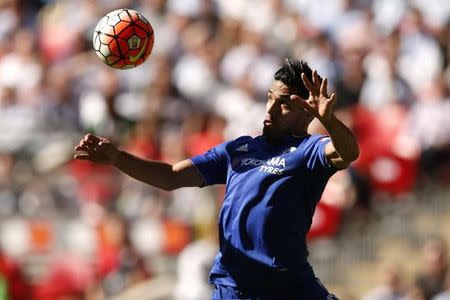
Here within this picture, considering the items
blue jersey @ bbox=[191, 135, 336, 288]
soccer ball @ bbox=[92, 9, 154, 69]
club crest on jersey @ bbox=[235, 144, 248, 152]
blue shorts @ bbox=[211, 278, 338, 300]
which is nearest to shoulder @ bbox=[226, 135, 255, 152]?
club crest on jersey @ bbox=[235, 144, 248, 152]

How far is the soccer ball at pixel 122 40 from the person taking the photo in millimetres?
7211

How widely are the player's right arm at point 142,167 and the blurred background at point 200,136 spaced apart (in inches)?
162

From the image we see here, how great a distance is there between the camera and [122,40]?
720 centimetres

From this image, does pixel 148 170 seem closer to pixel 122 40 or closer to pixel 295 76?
pixel 122 40

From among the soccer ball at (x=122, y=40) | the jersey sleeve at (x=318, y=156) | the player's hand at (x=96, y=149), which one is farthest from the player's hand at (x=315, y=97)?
the soccer ball at (x=122, y=40)

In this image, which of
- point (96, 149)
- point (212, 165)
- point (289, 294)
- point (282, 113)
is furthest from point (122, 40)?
point (289, 294)

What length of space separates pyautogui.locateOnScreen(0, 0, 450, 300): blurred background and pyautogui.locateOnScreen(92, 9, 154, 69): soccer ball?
398 cm

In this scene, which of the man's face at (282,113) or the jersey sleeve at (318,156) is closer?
the jersey sleeve at (318,156)

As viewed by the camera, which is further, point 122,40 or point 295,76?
point 122,40

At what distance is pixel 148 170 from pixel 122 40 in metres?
0.96

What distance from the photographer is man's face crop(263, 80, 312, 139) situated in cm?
645

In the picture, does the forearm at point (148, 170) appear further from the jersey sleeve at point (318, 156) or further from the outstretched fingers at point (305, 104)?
the outstretched fingers at point (305, 104)

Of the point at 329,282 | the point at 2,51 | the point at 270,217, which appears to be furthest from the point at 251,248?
the point at 2,51

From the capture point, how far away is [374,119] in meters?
12.2
